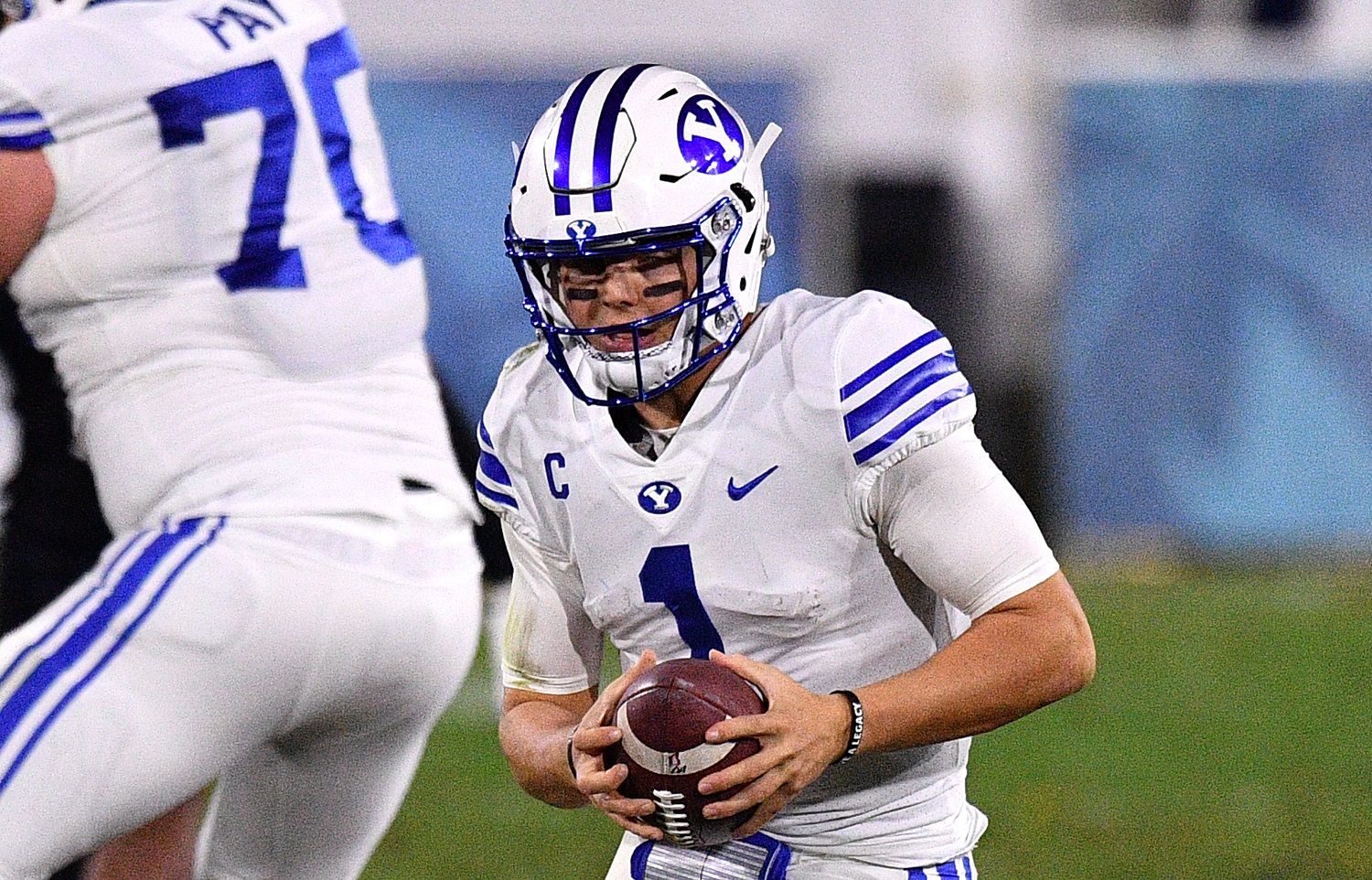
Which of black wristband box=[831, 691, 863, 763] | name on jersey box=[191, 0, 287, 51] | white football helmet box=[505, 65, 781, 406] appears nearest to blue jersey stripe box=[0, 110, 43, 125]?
name on jersey box=[191, 0, 287, 51]

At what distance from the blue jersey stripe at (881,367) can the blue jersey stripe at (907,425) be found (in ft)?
0.20

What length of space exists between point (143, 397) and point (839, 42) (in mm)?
7382

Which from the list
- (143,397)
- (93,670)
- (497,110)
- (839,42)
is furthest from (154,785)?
(839,42)

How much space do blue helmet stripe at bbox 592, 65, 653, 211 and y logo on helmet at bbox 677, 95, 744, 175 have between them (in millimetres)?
74

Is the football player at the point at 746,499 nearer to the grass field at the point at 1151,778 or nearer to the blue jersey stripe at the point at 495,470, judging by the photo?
the blue jersey stripe at the point at 495,470

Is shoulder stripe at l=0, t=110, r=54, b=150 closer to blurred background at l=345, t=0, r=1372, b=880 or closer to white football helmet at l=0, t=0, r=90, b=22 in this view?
white football helmet at l=0, t=0, r=90, b=22

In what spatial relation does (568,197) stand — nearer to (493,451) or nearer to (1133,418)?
(493,451)

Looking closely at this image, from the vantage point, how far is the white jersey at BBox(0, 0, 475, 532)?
103 inches

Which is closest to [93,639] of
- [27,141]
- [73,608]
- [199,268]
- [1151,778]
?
[73,608]

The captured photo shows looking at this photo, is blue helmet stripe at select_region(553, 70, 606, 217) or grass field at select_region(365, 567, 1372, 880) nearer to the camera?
blue helmet stripe at select_region(553, 70, 606, 217)

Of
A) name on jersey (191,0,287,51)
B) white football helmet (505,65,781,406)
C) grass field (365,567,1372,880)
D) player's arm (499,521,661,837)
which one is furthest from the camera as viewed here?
grass field (365,567,1372,880)

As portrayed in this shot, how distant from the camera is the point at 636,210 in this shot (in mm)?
2297

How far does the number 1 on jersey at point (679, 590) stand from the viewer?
2.34 m

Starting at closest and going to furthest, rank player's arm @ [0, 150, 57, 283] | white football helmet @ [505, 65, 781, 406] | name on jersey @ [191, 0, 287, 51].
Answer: white football helmet @ [505, 65, 781, 406] < player's arm @ [0, 150, 57, 283] < name on jersey @ [191, 0, 287, 51]
